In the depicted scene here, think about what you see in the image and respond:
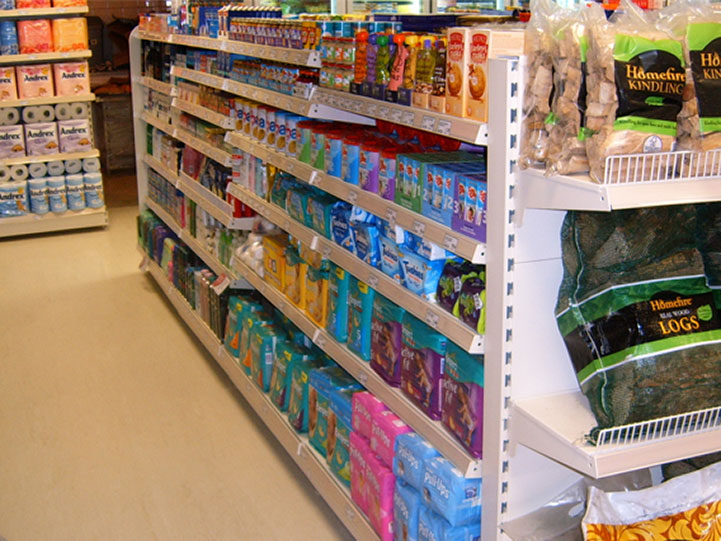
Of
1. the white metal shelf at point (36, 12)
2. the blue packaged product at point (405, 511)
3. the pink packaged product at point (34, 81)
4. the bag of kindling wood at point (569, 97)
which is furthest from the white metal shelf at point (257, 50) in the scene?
the pink packaged product at point (34, 81)

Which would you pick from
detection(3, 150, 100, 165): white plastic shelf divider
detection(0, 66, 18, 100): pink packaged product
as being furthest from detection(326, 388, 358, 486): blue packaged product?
detection(0, 66, 18, 100): pink packaged product

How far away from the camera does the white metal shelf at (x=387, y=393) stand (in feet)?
7.92

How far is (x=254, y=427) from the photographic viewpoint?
13.7 ft

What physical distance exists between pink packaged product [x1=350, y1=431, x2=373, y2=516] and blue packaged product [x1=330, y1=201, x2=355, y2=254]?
26.4 inches

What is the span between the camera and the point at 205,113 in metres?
4.81

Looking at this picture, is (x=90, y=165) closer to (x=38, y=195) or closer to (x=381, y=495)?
(x=38, y=195)

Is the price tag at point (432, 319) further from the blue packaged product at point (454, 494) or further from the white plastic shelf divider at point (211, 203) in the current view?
the white plastic shelf divider at point (211, 203)

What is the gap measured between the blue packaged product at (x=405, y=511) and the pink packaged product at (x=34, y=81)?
20.2ft

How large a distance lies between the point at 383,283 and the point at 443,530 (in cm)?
79

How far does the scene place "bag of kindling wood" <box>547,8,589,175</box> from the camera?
185 cm

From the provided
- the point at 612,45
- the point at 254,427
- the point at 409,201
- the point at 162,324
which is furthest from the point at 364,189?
the point at 162,324

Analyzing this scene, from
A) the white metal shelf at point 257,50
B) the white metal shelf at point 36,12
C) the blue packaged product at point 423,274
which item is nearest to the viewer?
the blue packaged product at point 423,274

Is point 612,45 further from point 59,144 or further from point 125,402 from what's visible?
point 59,144

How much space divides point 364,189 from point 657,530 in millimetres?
1416
